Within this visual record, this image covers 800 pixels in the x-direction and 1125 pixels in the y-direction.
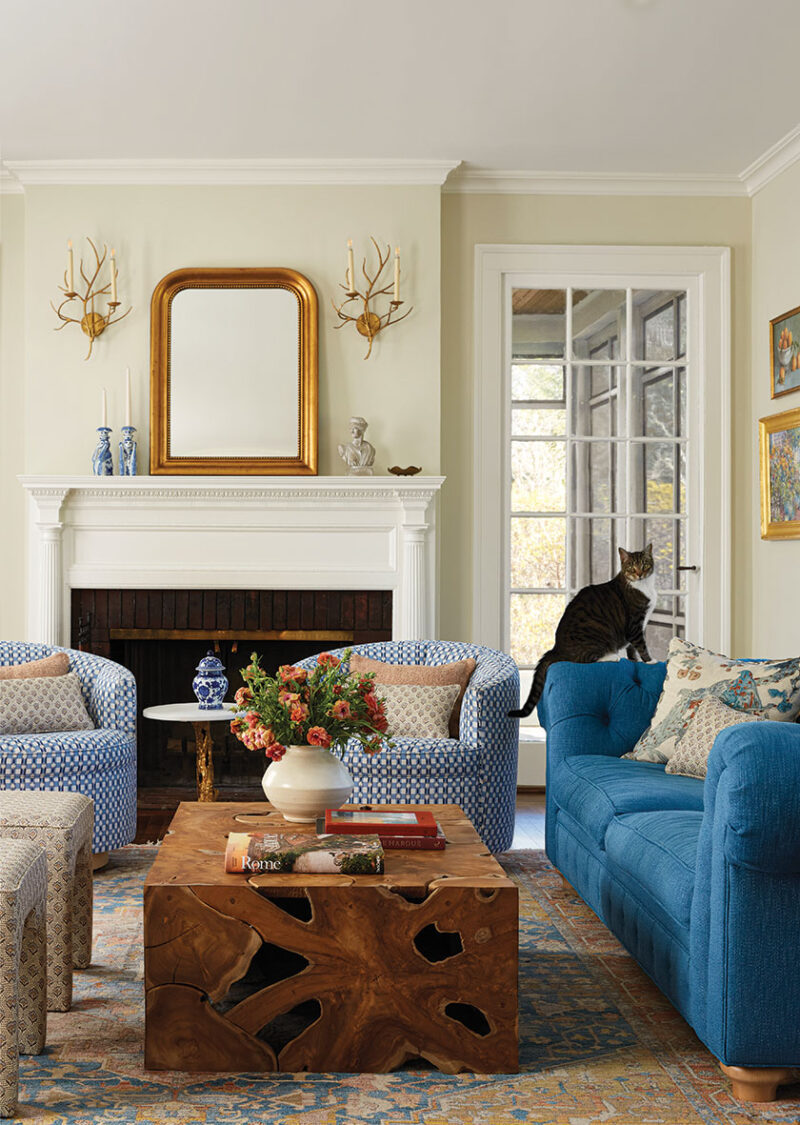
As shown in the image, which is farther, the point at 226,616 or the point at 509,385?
the point at 509,385

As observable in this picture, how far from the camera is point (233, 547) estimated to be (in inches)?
204

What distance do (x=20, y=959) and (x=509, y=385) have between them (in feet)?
12.6

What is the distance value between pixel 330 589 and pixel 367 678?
235cm

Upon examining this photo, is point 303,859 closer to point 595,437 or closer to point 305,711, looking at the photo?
point 305,711

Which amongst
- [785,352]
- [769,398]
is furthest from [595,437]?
[785,352]

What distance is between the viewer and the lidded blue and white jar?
4.41 meters

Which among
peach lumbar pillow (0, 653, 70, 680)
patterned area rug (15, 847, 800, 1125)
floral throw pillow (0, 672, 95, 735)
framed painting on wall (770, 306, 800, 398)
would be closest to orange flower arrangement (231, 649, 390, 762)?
patterned area rug (15, 847, 800, 1125)

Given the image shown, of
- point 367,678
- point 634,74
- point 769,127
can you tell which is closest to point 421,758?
point 367,678

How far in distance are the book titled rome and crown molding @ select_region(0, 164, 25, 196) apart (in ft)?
13.2

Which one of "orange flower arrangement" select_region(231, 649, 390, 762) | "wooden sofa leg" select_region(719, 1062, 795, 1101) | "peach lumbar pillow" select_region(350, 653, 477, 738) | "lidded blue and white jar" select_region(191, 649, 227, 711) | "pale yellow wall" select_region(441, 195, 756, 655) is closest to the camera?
"wooden sofa leg" select_region(719, 1062, 795, 1101)

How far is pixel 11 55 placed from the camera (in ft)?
13.5

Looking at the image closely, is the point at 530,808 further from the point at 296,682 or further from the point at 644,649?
the point at 296,682

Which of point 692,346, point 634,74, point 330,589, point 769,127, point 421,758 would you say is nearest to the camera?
point 421,758

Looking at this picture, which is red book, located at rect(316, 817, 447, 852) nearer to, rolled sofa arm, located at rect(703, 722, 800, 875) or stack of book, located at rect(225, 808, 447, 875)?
stack of book, located at rect(225, 808, 447, 875)
